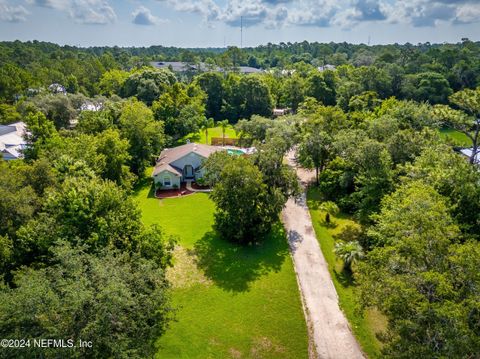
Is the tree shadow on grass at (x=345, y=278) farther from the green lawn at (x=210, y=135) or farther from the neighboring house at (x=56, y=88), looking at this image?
the neighboring house at (x=56, y=88)

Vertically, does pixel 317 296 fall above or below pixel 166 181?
below

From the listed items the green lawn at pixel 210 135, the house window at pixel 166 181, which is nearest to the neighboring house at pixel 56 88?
the green lawn at pixel 210 135

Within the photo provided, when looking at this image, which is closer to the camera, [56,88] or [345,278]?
[345,278]

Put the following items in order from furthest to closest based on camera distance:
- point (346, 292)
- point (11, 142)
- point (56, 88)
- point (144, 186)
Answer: point (56, 88) < point (11, 142) < point (144, 186) < point (346, 292)

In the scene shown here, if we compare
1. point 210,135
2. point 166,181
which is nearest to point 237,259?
point 166,181

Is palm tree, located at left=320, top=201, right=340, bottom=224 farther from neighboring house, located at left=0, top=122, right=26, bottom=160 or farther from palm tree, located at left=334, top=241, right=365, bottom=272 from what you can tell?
neighboring house, located at left=0, top=122, right=26, bottom=160

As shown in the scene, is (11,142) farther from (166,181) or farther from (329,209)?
(329,209)

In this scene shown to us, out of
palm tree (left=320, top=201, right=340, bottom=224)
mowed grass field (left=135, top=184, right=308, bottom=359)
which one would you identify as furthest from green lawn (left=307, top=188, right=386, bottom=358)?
mowed grass field (left=135, top=184, right=308, bottom=359)
